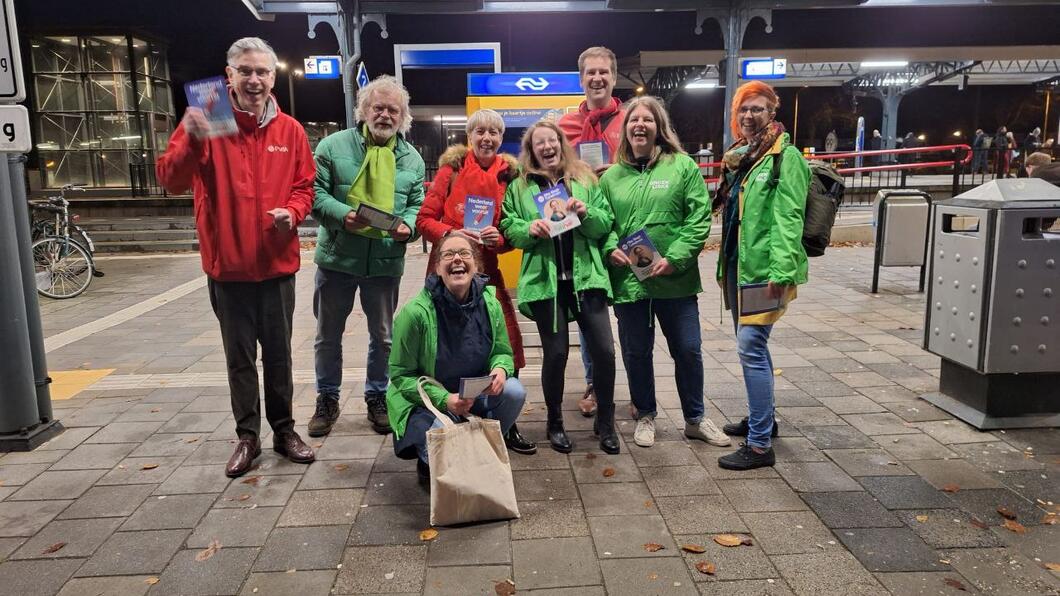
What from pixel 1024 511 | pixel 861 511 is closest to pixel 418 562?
pixel 861 511

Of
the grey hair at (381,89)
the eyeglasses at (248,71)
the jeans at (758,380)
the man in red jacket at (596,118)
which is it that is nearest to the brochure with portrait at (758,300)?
the jeans at (758,380)

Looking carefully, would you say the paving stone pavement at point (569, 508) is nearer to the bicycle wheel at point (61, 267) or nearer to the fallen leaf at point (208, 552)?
the fallen leaf at point (208, 552)

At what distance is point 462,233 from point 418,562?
1.52 meters

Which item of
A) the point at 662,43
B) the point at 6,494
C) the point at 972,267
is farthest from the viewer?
the point at 662,43

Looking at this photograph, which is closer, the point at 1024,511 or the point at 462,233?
the point at 1024,511

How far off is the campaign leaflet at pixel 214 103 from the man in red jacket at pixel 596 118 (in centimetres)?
176

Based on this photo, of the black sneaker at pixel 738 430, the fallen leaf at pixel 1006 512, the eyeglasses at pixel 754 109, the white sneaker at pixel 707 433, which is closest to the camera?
the fallen leaf at pixel 1006 512

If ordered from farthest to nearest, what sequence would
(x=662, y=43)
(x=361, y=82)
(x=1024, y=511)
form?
(x=662, y=43), (x=361, y=82), (x=1024, y=511)

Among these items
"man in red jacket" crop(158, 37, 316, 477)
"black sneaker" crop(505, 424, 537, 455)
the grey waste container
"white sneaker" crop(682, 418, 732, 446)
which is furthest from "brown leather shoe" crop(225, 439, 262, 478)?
the grey waste container

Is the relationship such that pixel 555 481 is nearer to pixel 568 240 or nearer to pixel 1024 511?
pixel 568 240

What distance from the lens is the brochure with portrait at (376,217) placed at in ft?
11.6

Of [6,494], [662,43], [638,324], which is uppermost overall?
[662,43]

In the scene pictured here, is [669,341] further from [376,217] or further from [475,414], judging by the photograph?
[376,217]

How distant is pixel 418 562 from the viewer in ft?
8.71
